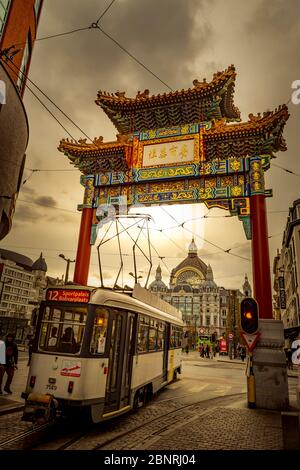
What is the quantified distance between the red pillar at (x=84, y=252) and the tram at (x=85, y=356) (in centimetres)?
500

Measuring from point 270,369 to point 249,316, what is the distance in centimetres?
198

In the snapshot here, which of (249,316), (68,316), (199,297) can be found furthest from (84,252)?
(199,297)

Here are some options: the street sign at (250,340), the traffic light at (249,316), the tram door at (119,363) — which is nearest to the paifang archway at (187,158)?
the street sign at (250,340)

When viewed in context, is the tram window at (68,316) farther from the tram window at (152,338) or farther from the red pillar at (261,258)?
the red pillar at (261,258)

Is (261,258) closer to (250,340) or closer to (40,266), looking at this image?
(250,340)

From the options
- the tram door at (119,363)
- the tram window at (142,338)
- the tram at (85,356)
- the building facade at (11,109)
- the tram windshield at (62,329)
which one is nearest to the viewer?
the tram at (85,356)

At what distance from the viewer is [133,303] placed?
8094mm

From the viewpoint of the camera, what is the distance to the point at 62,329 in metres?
6.79

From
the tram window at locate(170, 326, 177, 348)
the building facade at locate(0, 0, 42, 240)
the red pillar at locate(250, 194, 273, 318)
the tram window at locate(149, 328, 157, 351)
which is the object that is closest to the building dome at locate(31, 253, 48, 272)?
the building facade at locate(0, 0, 42, 240)

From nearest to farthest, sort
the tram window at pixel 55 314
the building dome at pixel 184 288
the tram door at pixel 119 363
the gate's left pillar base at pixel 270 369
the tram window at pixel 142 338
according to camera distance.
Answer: the tram window at pixel 55 314 < the tram door at pixel 119 363 < the tram window at pixel 142 338 < the gate's left pillar base at pixel 270 369 < the building dome at pixel 184 288

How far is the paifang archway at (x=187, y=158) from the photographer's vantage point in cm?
1202

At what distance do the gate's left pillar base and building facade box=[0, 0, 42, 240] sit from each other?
10.0m

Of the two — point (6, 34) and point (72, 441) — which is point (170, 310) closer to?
point (72, 441)
